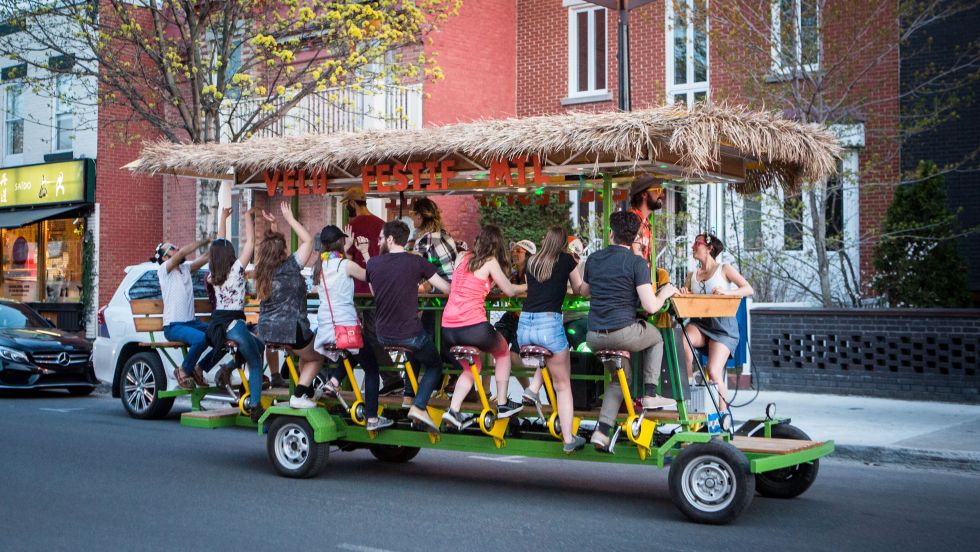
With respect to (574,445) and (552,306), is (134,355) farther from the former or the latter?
(574,445)

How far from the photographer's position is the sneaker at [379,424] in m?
8.98

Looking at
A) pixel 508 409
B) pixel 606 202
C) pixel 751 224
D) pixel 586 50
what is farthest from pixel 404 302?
pixel 586 50

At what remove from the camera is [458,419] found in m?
8.55

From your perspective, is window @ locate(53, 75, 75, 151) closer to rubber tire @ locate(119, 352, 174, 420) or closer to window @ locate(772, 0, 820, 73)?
rubber tire @ locate(119, 352, 174, 420)

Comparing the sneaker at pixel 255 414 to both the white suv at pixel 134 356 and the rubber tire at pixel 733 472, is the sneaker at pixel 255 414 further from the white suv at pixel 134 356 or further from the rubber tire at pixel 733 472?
the rubber tire at pixel 733 472

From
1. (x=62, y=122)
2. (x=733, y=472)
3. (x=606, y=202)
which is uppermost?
(x=62, y=122)

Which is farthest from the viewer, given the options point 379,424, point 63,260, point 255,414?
point 63,260

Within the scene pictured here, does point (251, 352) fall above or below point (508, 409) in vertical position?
above

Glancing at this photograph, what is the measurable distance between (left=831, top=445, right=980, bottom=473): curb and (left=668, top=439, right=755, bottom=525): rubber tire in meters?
3.86

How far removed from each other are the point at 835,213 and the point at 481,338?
11.1 m

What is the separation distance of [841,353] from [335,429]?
8198 millimetres

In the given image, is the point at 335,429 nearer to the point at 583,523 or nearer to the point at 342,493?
the point at 342,493

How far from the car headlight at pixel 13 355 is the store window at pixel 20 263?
1228cm

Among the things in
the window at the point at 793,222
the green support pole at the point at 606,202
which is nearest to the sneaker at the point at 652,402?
the green support pole at the point at 606,202
